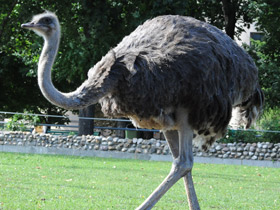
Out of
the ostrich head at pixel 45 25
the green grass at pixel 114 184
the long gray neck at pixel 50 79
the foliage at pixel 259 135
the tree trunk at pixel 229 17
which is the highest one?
the tree trunk at pixel 229 17

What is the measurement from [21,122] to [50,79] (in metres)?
11.7

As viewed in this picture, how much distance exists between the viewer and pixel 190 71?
5.46m

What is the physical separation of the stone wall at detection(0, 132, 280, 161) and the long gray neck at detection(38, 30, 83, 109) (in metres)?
8.90

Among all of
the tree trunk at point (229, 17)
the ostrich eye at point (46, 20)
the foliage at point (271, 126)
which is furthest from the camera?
the tree trunk at point (229, 17)

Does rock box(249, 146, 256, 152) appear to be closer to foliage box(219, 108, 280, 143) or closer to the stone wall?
the stone wall

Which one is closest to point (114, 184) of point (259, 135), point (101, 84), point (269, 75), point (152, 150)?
point (101, 84)

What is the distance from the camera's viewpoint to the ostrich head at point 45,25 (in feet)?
16.8

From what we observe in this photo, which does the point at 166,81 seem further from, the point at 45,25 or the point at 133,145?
the point at 133,145

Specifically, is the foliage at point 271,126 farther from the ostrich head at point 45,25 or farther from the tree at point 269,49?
the ostrich head at point 45,25

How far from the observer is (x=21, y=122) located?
1645 cm

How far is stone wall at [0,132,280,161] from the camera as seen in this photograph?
45.5 ft

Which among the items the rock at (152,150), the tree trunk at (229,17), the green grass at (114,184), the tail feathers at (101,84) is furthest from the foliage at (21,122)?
the tail feathers at (101,84)

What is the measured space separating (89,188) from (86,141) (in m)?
6.71

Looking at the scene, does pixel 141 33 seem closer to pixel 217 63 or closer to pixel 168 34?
pixel 168 34
